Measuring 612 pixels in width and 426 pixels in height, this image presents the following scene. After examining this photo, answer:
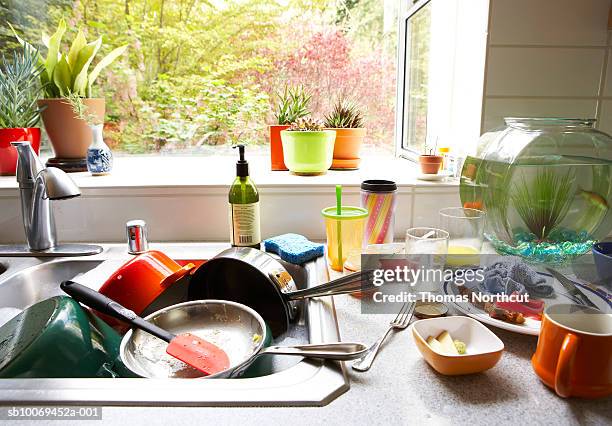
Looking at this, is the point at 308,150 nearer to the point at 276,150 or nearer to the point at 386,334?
the point at 276,150

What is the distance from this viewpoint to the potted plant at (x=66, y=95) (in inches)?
43.3

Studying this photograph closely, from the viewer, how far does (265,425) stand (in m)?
0.42

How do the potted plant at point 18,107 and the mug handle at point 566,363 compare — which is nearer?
the mug handle at point 566,363

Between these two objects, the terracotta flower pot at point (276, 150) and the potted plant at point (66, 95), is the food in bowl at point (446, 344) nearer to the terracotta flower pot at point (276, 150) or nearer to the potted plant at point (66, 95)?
the terracotta flower pot at point (276, 150)

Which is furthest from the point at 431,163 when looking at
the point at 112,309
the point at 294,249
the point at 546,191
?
the point at 112,309

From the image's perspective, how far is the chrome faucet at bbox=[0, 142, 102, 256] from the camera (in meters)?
0.85

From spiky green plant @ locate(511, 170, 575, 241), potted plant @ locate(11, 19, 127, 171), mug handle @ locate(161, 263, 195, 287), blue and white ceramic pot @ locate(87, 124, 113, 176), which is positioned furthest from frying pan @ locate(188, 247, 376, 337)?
potted plant @ locate(11, 19, 127, 171)

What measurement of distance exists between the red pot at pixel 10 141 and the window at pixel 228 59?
0.87ft

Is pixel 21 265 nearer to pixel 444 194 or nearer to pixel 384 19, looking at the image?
pixel 444 194

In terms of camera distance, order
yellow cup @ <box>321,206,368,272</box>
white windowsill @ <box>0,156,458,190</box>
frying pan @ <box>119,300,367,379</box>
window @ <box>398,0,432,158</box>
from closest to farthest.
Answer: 1. frying pan @ <box>119,300,367,379</box>
2. yellow cup @ <box>321,206,368,272</box>
3. white windowsill @ <box>0,156,458,190</box>
4. window @ <box>398,0,432,158</box>

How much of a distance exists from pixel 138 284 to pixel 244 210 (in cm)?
25

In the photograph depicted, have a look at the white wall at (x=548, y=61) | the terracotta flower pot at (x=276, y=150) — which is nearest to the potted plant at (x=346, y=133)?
the terracotta flower pot at (x=276, y=150)

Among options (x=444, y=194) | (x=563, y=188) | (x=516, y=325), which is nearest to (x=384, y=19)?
(x=444, y=194)

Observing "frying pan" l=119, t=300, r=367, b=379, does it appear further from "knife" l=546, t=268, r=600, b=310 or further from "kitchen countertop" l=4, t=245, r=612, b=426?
"knife" l=546, t=268, r=600, b=310
